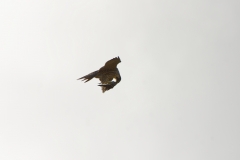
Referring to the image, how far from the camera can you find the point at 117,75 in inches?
941

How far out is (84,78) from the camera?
78.2 feet

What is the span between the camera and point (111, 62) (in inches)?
917

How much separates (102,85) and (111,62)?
5.39 ft

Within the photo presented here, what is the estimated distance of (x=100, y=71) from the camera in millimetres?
23734

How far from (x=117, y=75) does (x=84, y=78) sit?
214 centimetres

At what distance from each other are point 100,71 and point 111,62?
39.9 inches

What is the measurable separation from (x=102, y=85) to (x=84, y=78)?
1711 mm

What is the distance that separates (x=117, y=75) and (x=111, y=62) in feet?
3.55

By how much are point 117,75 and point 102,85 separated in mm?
1625

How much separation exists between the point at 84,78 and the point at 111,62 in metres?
2.09
